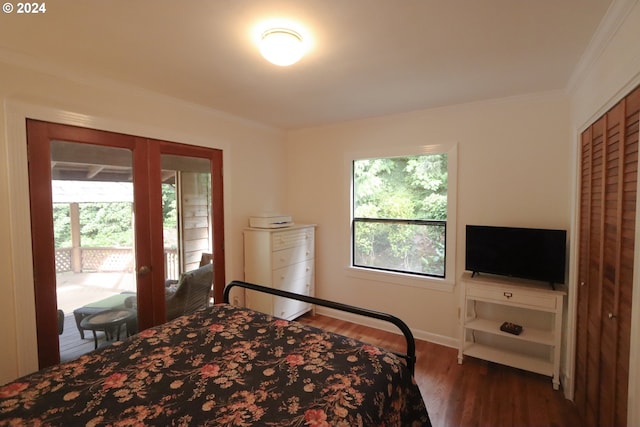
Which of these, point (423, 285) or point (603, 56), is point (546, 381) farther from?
point (603, 56)

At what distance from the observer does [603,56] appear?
1635 mm

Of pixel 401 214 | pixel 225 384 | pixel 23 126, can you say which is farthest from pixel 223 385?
pixel 401 214

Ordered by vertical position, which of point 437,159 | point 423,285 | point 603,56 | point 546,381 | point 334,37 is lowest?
point 546,381

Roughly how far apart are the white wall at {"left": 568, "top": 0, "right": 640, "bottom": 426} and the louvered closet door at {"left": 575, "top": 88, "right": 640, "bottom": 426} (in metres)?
0.08

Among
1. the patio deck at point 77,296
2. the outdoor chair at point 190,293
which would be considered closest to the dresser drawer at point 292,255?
the outdoor chair at point 190,293

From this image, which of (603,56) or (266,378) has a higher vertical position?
(603,56)

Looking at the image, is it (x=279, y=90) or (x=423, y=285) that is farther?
(x=423, y=285)

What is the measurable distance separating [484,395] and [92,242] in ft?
10.7

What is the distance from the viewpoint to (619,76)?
1.41 meters

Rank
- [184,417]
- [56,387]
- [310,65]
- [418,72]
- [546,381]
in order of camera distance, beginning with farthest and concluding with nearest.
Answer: [546,381] → [418,72] → [310,65] → [56,387] → [184,417]

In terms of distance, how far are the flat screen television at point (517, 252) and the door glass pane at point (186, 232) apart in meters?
2.61

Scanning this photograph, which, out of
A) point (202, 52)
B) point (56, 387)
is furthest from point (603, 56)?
point (56, 387)

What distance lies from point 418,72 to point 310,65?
0.80 metres

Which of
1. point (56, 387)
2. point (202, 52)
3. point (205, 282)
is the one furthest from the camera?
point (205, 282)
